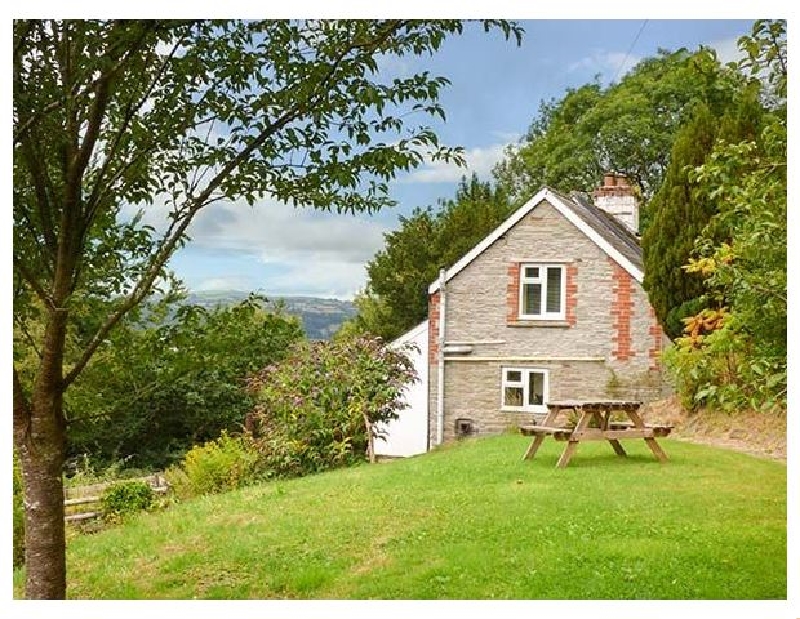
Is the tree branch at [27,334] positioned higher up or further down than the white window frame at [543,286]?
further down

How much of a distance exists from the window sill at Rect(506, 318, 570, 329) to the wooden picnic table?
0.33m

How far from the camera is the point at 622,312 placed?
4047mm

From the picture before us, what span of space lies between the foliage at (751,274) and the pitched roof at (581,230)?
0.96 ft

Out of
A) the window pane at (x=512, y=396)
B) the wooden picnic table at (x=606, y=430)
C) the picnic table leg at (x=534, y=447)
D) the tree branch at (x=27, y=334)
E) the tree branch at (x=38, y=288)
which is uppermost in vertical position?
the tree branch at (x=38, y=288)

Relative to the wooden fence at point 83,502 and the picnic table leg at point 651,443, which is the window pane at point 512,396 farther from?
the wooden fence at point 83,502

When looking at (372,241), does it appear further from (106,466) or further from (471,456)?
(106,466)

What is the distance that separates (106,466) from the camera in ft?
13.0

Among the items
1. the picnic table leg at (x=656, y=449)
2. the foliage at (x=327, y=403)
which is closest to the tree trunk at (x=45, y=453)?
the foliage at (x=327, y=403)

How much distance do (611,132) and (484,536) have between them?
5.58 ft

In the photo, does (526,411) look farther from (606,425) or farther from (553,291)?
(553,291)

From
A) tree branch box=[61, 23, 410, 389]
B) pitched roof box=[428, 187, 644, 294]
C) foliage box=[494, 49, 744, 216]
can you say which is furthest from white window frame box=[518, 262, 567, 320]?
tree branch box=[61, 23, 410, 389]

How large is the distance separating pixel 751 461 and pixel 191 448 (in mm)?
2246

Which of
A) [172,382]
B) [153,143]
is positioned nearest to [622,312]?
[172,382]

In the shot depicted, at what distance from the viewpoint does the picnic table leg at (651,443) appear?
395cm
